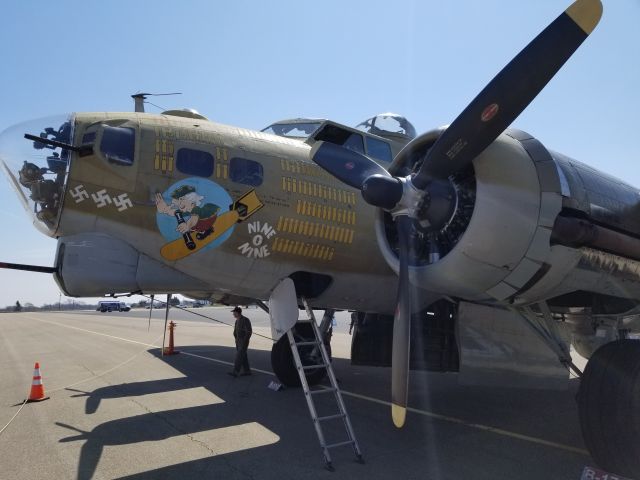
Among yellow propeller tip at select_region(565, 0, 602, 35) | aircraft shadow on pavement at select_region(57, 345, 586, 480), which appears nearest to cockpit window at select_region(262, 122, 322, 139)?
aircraft shadow on pavement at select_region(57, 345, 586, 480)

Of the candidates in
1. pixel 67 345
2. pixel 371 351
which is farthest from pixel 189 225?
pixel 67 345

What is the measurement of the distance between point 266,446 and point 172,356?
10.6m

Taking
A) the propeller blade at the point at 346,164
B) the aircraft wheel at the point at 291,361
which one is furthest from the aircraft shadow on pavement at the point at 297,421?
the propeller blade at the point at 346,164

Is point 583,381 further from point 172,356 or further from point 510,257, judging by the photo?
point 172,356

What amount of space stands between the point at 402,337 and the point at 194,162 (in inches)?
151

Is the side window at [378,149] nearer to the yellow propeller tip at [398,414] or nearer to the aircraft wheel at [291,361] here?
the aircraft wheel at [291,361]

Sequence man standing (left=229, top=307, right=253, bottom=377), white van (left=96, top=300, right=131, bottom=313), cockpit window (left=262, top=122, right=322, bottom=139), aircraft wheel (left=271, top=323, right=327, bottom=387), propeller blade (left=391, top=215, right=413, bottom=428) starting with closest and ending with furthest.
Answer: propeller blade (left=391, top=215, right=413, bottom=428)
cockpit window (left=262, top=122, right=322, bottom=139)
aircraft wheel (left=271, top=323, right=327, bottom=387)
man standing (left=229, top=307, right=253, bottom=377)
white van (left=96, top=300, right=131, bottom=313)

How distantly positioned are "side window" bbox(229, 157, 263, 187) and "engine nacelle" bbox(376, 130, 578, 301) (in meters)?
2.97

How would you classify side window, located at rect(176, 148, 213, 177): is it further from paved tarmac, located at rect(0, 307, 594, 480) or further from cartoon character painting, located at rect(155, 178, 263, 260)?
paved tarmac, located at rect(0, 307, 594, 480)

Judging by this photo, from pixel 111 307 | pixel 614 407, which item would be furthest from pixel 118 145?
pixel 111 307

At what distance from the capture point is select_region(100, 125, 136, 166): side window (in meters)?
6.77

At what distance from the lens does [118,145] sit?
22.4 feet

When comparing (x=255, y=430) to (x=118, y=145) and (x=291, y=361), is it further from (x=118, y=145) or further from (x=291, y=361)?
(x=118, y=145)

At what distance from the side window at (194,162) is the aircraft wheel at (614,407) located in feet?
18.8
